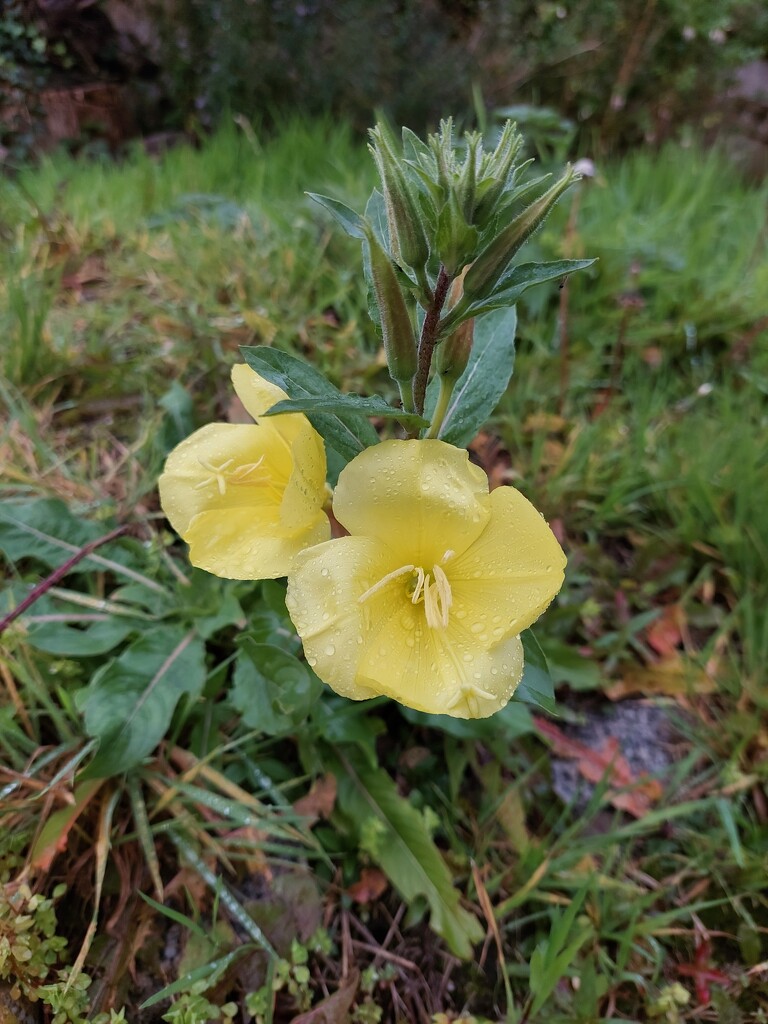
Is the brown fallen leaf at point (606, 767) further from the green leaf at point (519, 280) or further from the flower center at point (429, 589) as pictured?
the green leaf at point (519, 280)

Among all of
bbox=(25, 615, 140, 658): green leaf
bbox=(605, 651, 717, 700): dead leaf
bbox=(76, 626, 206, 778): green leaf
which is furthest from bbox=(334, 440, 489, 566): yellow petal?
bbox=(605, 651, 717, 700): dead leaf

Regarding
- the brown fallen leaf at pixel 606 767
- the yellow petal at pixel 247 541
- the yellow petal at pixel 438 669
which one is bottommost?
the brown fallen leaf at pixel 606 767

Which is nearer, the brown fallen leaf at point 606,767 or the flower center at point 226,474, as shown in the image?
the flower center at point 226,474

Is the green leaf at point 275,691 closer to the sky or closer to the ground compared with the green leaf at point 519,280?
closer to the ground

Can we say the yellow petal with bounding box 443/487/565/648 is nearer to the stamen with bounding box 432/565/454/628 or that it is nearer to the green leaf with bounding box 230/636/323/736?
the stamen with bounding box 432/565/454/628

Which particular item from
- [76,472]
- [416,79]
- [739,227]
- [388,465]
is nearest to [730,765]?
[388,465]


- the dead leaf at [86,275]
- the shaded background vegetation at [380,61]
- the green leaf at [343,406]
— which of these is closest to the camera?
the green leaf at [343,406]

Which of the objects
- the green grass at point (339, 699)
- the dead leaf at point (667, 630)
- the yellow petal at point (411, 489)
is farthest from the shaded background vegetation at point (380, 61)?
the yellow petal at point (411, 489)

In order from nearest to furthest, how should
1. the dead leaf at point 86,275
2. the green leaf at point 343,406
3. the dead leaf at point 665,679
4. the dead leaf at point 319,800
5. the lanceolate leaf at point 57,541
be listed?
the green leaf at point 343,406 → the dead leaf at point 319,800 → the lanceolate leaf at point 57,541 → the dead leaf at point 665,679 → the dead leaf at point 86,275
